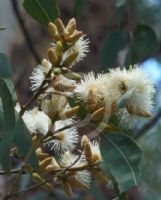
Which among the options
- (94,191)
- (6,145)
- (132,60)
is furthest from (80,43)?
(132,60)

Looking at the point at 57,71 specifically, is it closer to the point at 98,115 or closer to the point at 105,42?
the point at 98,115

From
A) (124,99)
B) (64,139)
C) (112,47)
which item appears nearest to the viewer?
(124,99)

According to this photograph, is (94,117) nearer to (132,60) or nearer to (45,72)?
(45,72)

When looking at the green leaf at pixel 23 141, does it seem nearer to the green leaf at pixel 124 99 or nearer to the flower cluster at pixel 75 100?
the flower cluster at pixel 75 100

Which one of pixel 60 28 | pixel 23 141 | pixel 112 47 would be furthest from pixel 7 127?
pixel 112 47

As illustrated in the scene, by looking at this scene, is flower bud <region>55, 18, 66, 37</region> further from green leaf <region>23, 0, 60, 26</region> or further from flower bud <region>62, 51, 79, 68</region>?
green leaf <region>23, 0, 60, 26</region>
